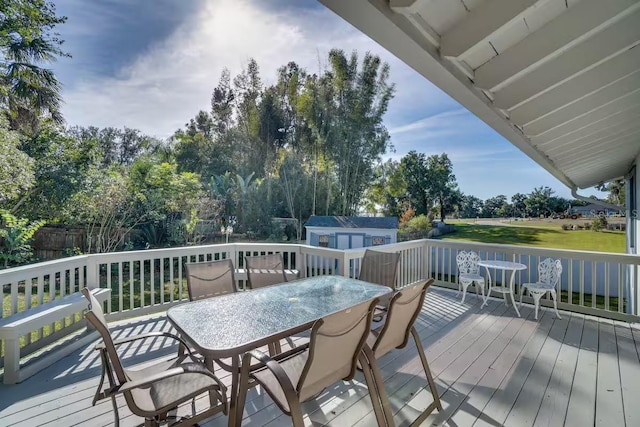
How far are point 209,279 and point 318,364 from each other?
186 cm

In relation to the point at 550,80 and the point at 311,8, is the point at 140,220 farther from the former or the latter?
the point at 550,80

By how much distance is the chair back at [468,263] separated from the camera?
5.12 meters

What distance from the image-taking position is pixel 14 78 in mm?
8352

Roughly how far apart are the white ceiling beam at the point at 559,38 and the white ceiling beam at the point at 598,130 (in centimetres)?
217

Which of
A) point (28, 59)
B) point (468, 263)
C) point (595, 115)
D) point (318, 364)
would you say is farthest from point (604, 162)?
point (28, 59)

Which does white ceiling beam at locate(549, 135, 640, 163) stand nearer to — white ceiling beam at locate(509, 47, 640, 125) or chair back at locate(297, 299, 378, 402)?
white ceiling beam at locate(509, 47, 640, 125)

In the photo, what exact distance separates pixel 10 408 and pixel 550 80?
4651 millimetres

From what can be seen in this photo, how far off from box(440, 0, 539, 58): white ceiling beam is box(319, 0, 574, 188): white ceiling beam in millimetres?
90

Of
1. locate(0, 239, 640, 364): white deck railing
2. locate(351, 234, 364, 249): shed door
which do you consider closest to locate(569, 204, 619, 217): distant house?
locate(0, 239, 640, 364): white deck railing

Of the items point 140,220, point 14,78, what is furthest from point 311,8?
point 140,220

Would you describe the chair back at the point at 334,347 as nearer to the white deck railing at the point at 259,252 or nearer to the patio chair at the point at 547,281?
the white deck railing at the point at 259,252

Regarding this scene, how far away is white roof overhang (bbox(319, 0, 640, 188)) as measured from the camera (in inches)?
55.1

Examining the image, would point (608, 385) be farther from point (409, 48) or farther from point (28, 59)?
point (28, 59)

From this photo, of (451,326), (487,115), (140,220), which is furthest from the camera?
(140,220)
